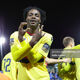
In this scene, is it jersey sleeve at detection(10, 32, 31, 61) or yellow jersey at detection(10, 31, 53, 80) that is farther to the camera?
yellow jersey at detection(10, 31, 53, 80)

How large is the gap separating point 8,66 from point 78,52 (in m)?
1.12

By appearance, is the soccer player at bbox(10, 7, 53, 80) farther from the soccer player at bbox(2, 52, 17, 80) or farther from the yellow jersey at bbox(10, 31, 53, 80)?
the soccer player at bbox(2, 52, 17, 80)

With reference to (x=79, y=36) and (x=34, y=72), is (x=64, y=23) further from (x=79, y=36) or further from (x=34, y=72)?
(x=34, y=72)

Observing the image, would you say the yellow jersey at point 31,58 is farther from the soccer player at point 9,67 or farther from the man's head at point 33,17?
the soccer player at point 9,67

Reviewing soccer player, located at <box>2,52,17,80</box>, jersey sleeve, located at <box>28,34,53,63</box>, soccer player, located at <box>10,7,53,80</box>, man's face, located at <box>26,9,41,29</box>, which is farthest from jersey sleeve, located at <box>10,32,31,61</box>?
soccer player, located at <box>2,52,17,80</box>

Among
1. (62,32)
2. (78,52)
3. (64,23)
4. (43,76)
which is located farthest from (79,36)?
(43,76)

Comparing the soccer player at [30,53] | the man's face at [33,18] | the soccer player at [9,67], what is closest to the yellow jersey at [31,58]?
the soccer player at [30,53]

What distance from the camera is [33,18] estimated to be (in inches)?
88.5

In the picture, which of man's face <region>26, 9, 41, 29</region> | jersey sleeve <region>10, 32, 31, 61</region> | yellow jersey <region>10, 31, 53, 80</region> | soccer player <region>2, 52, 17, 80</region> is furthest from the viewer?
soccer player <region>2, 52, 17, 80</region>

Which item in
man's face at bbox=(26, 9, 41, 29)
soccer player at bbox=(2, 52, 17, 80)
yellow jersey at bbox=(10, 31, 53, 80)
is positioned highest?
man's face at bbox=(26, 9, 41, 29)

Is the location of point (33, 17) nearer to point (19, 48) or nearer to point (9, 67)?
point (19, 48)

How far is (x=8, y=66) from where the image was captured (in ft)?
9.35

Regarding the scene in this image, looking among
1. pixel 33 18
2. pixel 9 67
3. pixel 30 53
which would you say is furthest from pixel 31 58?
pixel 9 67

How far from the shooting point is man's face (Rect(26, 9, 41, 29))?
2244mm
